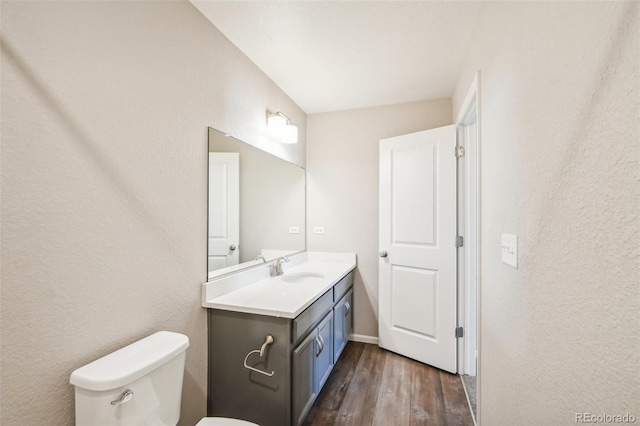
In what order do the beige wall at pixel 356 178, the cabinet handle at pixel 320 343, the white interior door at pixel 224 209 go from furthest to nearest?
the beige wall at pixel 356 178 → the cabinet handle at pixel 320 343 → the white interior door at pixel 224 209

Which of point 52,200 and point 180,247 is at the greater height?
point 52,200

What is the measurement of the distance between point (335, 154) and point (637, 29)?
2571 mm

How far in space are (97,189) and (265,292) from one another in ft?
3.58

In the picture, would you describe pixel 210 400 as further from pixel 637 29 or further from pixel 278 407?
pixel 637 29

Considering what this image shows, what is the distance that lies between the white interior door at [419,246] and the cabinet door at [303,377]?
1.09m

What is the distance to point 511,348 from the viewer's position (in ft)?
3.26

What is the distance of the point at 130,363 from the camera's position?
1005 millimetres

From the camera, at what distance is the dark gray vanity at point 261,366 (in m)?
1.46

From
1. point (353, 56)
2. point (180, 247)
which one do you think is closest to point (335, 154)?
point (353, 56)

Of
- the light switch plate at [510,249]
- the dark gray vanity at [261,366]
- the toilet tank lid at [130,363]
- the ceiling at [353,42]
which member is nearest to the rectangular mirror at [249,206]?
the dark gray vanity at [261,366]

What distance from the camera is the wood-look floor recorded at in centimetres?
174

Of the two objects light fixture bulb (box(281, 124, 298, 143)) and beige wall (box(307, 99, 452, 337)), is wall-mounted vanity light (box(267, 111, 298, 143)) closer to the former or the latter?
light fixture bulb (box(281, 124, 298, 143))

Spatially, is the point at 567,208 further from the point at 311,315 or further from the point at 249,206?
the point at 249,206

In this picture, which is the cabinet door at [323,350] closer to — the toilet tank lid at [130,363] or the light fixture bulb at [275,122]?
the toilet tank lid at [130,363]
